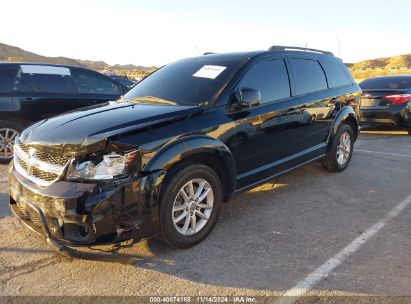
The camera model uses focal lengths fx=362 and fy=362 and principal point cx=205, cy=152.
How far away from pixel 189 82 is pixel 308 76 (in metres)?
1.82

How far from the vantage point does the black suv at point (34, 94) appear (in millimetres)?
6070

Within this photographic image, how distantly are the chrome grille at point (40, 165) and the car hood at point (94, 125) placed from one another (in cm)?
7

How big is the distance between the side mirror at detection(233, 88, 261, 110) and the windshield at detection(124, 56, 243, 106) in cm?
22

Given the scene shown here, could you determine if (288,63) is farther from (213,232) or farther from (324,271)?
(324,271)

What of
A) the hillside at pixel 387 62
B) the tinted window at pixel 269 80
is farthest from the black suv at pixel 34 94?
the hillside at pixel 387 62

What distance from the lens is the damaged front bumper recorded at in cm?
272

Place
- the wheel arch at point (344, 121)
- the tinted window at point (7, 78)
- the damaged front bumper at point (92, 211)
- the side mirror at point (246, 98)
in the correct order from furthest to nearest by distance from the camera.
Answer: the tinted window at point (7, 78)
the wheel arch at point (344, 121)
the side mirror at point (246, 98)
the damaged front bumper at point (92, 211)

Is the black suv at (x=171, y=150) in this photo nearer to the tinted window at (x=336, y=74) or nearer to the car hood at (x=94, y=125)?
the car hood at (x=94, y=125)

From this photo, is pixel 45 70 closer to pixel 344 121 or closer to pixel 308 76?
pixel 308 76

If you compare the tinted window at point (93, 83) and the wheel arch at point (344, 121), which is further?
the tinted window at point (93, 83)

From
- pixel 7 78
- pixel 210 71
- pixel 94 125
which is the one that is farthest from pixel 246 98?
pixel 7 78

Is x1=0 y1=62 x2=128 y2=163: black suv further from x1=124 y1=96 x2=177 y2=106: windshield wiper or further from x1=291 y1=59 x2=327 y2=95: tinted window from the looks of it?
x1=291 y1=59 x2=327 y2=95: tinted window

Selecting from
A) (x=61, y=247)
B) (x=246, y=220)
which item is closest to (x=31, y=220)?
(x=61, y=247)

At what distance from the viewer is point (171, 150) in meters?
3.06
